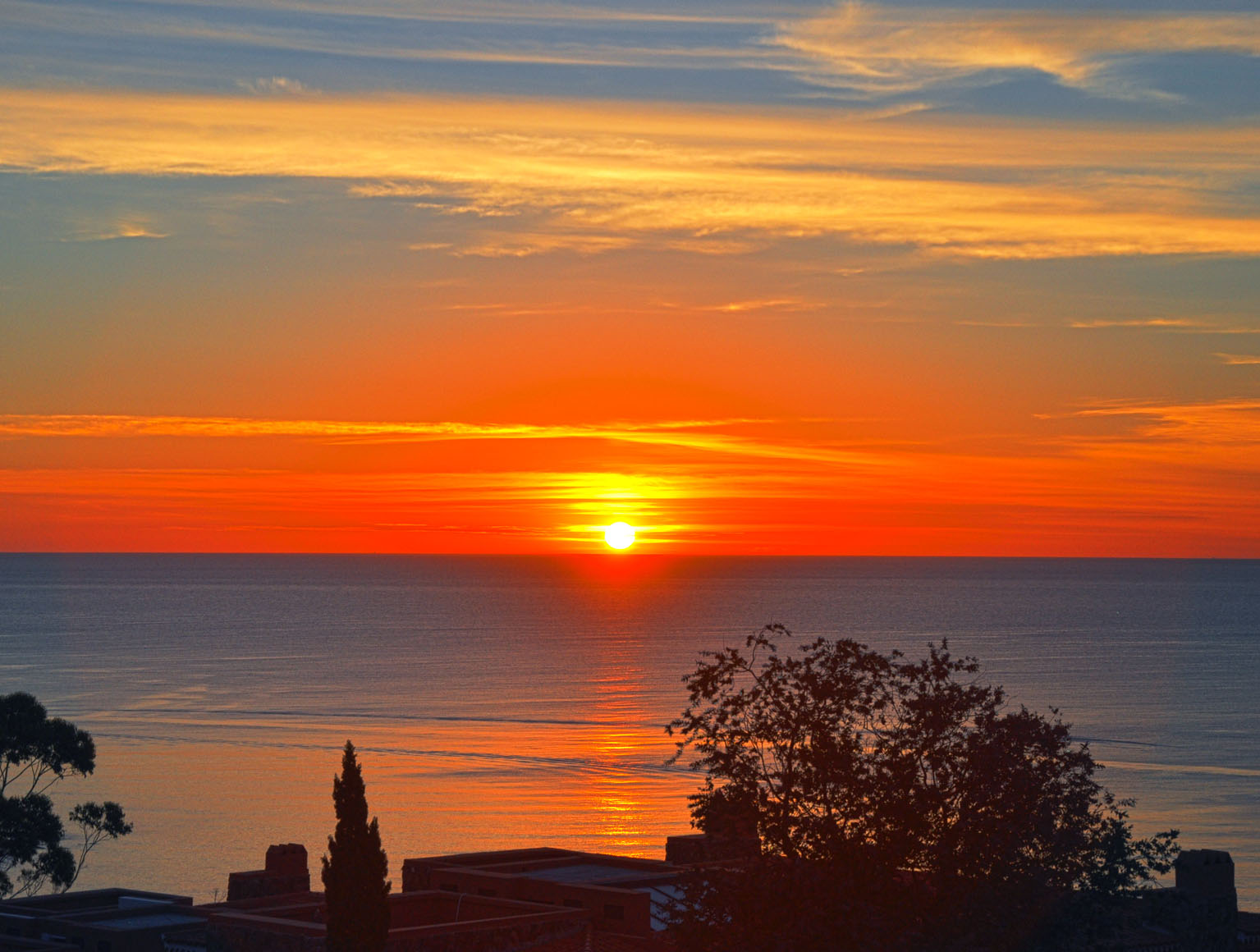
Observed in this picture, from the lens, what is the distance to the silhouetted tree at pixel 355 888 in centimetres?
2930

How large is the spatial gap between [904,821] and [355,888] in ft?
39.2

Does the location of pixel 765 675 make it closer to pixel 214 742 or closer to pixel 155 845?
pixel 155 845

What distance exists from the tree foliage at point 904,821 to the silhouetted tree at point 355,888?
28.5 feet

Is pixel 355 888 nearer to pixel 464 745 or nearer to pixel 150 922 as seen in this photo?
pixel 150 922

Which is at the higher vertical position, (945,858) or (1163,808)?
(1163,808)

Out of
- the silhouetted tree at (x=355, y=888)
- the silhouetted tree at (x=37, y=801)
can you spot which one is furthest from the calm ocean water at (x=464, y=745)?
the silhouetted tree at (x=355, y=888)

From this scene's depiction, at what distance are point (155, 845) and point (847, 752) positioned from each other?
71374 mm

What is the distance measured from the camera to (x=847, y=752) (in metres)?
22.9

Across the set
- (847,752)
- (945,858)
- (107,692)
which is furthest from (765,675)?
(107,692)

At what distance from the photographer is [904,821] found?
22.3m

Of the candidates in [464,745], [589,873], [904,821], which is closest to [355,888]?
[589,873]

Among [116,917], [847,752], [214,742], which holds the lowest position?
[116,917]

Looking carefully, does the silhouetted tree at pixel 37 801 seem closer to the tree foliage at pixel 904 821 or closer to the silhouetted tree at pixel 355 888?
the silhouetted tree at pixel 355 888

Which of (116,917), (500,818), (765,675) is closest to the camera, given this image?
(765,675)
